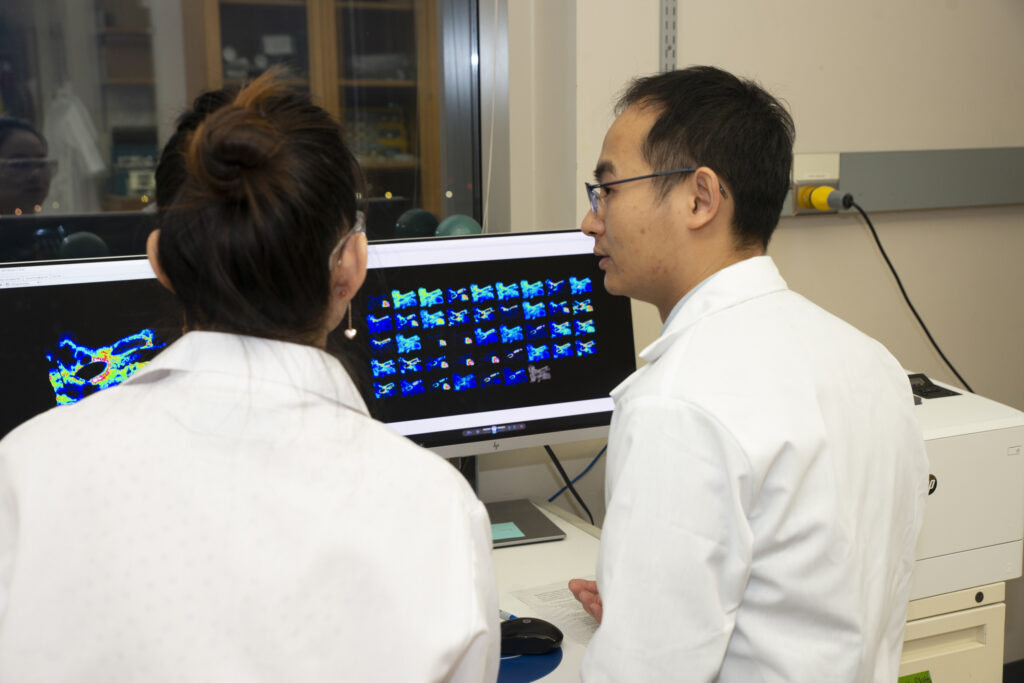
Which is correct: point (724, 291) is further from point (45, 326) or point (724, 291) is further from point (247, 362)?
point (45, 326)

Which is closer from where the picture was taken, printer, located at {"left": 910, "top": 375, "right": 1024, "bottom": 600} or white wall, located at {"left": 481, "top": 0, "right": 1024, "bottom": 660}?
printer, located at {"left": 910, "top": 375, "right": 1024, "bottom": 600}

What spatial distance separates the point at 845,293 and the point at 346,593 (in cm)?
173

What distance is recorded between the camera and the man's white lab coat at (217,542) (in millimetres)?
633

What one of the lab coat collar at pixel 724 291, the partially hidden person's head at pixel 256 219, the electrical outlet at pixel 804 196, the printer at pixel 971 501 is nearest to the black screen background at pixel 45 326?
the partially hidden person's head at pixel 256 219

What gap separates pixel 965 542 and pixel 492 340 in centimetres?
89

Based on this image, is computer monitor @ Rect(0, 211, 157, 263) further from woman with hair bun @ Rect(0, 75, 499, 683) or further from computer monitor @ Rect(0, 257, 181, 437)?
woman with hair bun @ Rect(0, 75, 499, 683)

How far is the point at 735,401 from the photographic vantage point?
88 centimetres

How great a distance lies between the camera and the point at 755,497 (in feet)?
2.85

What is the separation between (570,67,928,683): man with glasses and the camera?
34.1 inches

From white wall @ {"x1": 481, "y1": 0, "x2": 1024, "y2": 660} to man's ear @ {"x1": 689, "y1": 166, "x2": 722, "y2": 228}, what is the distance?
786 mm

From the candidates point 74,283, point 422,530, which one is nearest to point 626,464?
point 422,530

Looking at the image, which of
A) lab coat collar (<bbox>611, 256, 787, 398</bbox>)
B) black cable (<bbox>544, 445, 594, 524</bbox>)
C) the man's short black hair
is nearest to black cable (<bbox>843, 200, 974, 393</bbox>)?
black cable (<bbox>544, 445, 594, 524</bbox>)

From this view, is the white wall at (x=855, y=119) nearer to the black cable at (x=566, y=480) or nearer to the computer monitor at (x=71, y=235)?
the black cable at (x=566, y=480)

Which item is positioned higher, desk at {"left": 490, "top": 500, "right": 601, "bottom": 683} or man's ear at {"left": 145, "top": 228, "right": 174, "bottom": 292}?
man's ear at {"left": 145, "top": 228, "right": 174, "bottom": 292}
